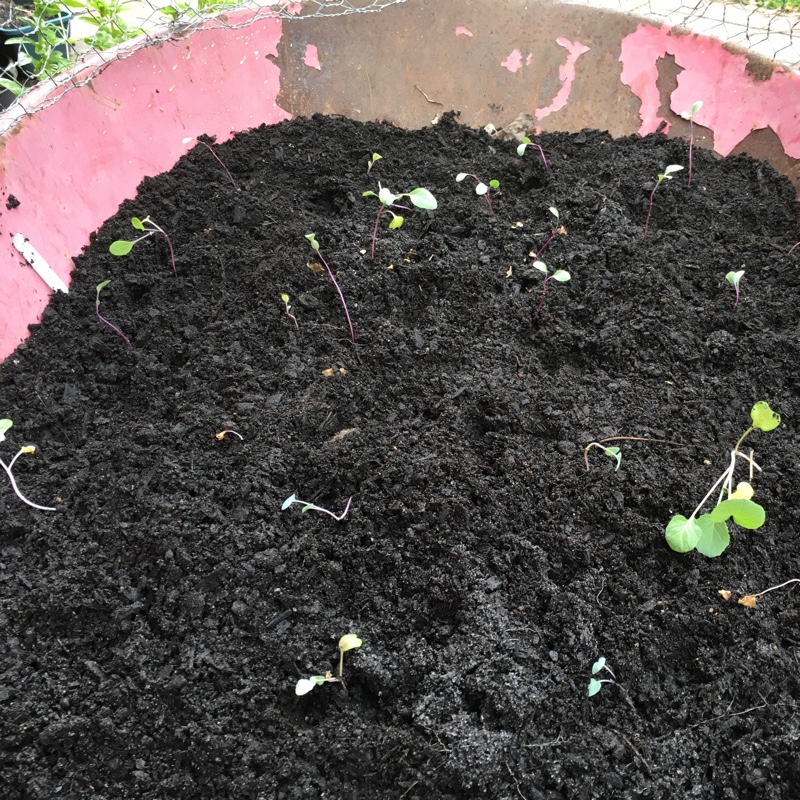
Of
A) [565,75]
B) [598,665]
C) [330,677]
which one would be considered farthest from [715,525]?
[565,75]

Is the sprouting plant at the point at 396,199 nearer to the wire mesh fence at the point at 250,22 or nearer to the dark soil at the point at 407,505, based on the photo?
the dark soil at the point at 407,505

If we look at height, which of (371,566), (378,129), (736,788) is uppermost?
(378,129)

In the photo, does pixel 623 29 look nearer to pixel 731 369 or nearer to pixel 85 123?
pixel 731 369

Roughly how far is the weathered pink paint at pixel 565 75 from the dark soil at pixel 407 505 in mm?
371

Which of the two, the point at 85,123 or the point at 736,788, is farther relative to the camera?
the point at 85,123

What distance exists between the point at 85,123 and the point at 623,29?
4.70 feet

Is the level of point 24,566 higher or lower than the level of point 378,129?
lower

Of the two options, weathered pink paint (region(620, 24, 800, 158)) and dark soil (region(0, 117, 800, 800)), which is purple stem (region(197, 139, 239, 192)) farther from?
weathered pink paint (region(620, 24, 800, 158))

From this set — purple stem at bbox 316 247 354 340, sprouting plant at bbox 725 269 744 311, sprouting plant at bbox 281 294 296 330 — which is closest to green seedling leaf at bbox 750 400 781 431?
sprouting plant at bbox 725 269 744 311

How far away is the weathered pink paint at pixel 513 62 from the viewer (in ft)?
5.79

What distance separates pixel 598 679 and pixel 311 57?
177cm

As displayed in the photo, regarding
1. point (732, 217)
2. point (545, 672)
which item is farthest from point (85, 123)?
point (732, 217)

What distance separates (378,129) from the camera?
1.81 metres

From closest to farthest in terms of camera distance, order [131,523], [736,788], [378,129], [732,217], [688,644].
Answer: [736,788]
[688,644]
[131,523]
[732,217]
[378,129]
